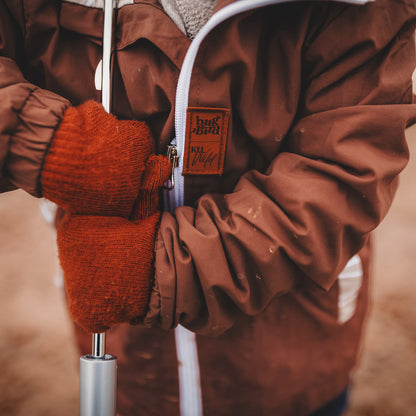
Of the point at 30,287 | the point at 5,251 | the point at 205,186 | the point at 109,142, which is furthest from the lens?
the point at 5,251

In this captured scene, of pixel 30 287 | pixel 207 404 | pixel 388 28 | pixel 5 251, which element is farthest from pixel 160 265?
pixel 5 251

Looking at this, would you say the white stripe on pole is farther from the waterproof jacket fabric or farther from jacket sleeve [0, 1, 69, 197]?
jacket sleeve [0, 1, 69, 197]

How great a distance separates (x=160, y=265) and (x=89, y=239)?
0.09 meters

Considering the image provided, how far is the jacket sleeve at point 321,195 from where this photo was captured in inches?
18.6

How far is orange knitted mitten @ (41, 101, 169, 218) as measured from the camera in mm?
449

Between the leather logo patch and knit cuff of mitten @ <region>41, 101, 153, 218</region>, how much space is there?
0.23 feet

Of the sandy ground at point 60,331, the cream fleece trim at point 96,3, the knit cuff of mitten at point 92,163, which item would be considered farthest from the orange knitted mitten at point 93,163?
the sandy ground at point 60,331

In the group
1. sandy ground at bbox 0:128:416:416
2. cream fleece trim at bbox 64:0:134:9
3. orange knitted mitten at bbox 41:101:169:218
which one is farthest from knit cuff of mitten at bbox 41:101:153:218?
sandy ground at bbox 0:128:416:416

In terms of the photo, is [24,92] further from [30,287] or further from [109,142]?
[30,287]

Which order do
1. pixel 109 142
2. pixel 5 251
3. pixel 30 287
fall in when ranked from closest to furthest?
pixel 109 142 < pixel 30 287 < pixel 5 251

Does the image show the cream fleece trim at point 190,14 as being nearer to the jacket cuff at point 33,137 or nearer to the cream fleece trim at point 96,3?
the cream fleece trim at point 96,3

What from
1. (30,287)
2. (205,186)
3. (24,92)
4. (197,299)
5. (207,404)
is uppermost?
(24,92)

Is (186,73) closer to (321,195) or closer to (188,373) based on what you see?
(321,195)

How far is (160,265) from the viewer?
0.48m
